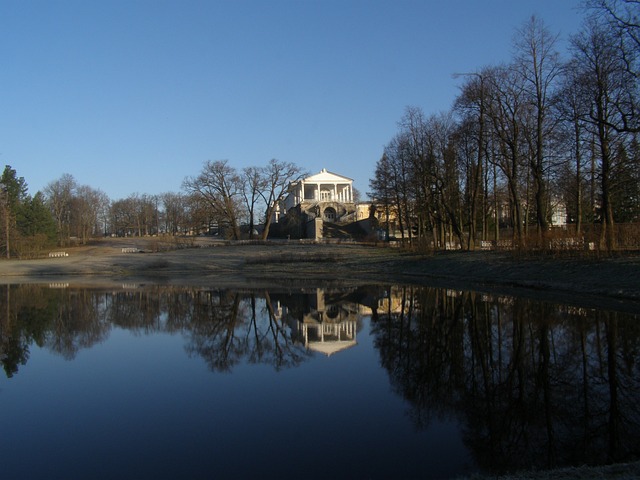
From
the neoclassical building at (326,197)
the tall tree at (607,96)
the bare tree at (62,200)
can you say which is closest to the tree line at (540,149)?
the tall tree at (607,96)

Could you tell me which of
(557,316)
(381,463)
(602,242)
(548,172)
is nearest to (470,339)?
(557,316)

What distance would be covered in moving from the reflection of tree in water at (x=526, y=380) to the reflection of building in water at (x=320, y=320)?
0.93m

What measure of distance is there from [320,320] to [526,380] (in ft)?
27.6

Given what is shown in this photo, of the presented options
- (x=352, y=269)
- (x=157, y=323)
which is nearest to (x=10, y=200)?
(x=352, y=269)

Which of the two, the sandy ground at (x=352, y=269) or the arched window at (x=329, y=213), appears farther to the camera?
the arched window at (x=329, y=213)

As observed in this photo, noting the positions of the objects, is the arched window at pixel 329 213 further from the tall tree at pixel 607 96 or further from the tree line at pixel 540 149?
the tall tree at pixel 607 96

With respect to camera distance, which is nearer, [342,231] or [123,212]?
[342,231]

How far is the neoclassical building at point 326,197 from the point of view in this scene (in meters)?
84.9

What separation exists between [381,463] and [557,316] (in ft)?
37.7

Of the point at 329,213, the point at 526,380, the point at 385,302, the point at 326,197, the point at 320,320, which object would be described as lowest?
the point at 385,302

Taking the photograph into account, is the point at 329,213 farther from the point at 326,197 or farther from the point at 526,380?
the point at 526,380

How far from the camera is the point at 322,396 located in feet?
26.7

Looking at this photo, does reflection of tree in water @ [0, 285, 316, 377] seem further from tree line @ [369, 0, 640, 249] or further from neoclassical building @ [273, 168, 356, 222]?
neoclassical building @ [273, 168, 356, 222]

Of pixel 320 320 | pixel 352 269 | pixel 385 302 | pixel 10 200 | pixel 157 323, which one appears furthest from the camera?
pixel 10 200
